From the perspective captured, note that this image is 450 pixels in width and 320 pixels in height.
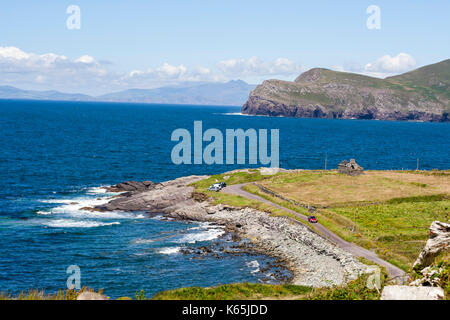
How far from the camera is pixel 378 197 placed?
85.7 m

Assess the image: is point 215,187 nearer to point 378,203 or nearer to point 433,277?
point 378,203

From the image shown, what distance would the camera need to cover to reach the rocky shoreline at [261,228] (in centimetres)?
5553

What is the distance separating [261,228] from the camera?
74.8 metres

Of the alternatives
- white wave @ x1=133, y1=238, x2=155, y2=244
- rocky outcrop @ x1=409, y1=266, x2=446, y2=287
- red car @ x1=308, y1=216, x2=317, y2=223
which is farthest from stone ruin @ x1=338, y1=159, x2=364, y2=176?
rocky outcrop @ x1=409, y1=266, x2=446, y2=287

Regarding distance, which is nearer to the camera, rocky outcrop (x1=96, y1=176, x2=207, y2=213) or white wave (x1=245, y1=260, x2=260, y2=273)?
white wave (x1=245, y1=260, x2=260, y2=273)

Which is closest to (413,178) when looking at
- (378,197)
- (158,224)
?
(378,197)

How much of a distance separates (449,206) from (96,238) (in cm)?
6364

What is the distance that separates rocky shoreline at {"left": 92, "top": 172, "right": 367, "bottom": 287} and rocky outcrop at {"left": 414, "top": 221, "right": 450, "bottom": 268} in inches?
466

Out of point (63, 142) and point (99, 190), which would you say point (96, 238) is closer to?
point (99, 190)

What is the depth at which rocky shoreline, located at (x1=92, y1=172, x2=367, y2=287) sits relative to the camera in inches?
2186

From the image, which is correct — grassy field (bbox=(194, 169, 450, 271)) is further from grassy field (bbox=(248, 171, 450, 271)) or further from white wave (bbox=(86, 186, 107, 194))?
white wave (bbox=(86, 186, 107, 194))

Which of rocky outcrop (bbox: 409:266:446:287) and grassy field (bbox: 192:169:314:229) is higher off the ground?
rocky outcrop (bbox: 409:266:446:287)
